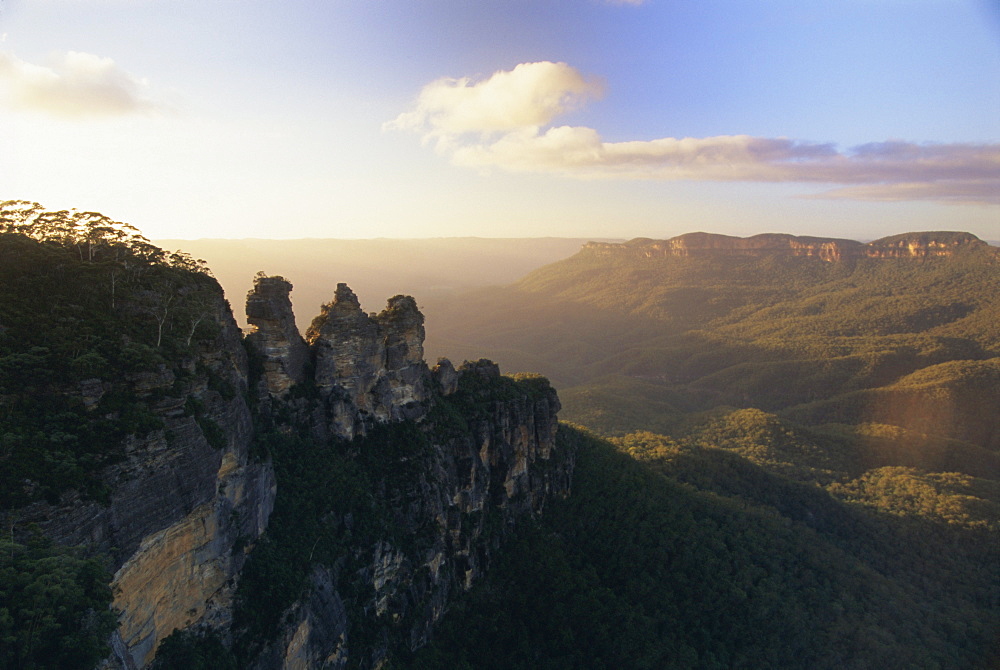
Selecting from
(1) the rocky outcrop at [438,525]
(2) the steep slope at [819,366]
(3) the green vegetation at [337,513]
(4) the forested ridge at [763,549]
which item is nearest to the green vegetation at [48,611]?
(3) the green vegetation at [337,513]

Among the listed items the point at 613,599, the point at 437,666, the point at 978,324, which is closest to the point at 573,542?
the point at 613,599

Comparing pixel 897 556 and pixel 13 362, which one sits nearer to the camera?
pixel 13 362

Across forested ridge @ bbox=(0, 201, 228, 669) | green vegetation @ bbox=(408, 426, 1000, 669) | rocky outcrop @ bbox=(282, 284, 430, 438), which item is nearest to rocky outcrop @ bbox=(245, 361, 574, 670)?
green vegetation @ bbox=(408, 426, 1000, 669)

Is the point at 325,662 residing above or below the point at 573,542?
above

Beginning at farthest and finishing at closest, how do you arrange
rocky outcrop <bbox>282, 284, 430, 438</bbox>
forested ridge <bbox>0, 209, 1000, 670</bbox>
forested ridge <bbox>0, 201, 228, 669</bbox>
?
rocky outcrop <bbox>282, 284, 430, 438</bbox>
forested ridge <bbox>0, 209, 1000, 670</bbox>
forested ridge <bbox>0, 201, 228, 669</bbox>

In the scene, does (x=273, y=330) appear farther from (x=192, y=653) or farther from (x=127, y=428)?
(x=192, y=653)

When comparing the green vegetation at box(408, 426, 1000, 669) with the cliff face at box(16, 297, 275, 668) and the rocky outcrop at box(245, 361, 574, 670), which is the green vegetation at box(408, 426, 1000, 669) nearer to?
the rocky outcrop at box(245, 361, 574, 670)

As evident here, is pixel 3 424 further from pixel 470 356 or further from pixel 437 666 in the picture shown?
pixel 470 356
